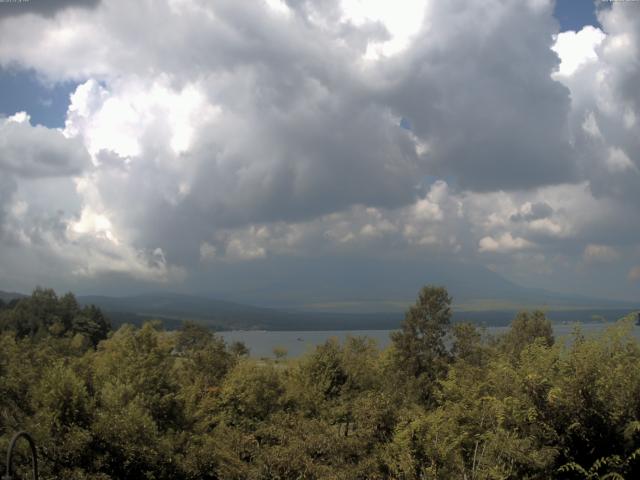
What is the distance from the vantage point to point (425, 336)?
4422 centimetres

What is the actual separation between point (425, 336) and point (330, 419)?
17.9 meters

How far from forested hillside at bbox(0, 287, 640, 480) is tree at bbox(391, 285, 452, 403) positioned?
264 inches

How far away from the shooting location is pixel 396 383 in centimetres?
3891

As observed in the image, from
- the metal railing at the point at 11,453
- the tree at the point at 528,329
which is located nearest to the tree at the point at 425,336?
the tree at the point at 528,329

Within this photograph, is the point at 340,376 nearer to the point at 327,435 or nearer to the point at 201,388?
the point at 201,388

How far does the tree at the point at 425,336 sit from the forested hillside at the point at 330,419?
22.0 ft

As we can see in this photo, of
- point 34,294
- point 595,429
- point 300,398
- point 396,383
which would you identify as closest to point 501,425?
point 595,429

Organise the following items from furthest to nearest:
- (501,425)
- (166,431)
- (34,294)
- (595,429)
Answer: (34,294) → (166,431) → (501,425) → (595,429)

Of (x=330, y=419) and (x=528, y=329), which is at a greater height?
(x=528, y=329)

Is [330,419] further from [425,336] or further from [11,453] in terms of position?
[11,453]

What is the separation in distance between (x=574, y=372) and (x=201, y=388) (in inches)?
1061

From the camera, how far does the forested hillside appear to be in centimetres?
1345

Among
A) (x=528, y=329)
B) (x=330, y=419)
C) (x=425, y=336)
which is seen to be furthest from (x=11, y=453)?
(x=528, y=329)

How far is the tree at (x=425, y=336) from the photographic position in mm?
43125
